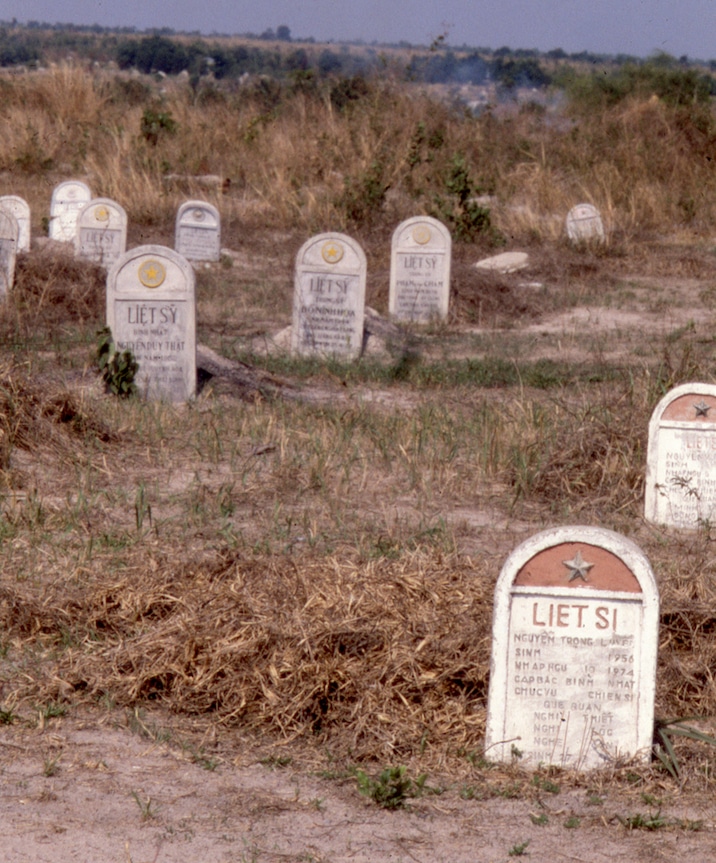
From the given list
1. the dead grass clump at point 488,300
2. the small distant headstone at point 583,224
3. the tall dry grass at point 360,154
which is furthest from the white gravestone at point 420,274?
the tall dry grass at point 360,154

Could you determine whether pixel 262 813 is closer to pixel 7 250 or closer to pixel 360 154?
pixel 7 250

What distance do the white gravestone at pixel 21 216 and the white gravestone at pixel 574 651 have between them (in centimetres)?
1005

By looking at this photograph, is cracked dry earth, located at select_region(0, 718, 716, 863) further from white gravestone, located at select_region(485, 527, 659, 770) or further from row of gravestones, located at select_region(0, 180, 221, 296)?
row of gravestones, located at select_region(0, 180, 221, 296)

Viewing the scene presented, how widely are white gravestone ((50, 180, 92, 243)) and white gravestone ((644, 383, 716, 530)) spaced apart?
32.3ft

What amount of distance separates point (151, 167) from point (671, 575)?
48.4 ft

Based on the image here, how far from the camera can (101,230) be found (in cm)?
1246

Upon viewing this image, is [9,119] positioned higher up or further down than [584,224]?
higher up

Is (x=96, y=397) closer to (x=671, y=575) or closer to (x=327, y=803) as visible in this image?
(x=671, y=575)

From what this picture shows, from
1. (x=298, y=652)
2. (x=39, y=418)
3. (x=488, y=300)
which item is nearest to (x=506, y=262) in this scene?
(x=488, y=300)

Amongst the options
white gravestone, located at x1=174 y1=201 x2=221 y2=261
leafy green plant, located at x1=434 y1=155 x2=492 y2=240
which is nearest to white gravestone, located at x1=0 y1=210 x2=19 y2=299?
white gravestone, located at x1=174 y1=201 x2=221 y2=261

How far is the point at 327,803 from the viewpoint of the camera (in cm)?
326

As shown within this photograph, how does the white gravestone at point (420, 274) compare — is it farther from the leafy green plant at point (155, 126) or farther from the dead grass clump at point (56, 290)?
the leafy green plant at point (155, 126)

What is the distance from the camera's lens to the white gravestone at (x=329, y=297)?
370 inches

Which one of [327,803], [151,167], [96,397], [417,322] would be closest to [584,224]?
[417,322]
